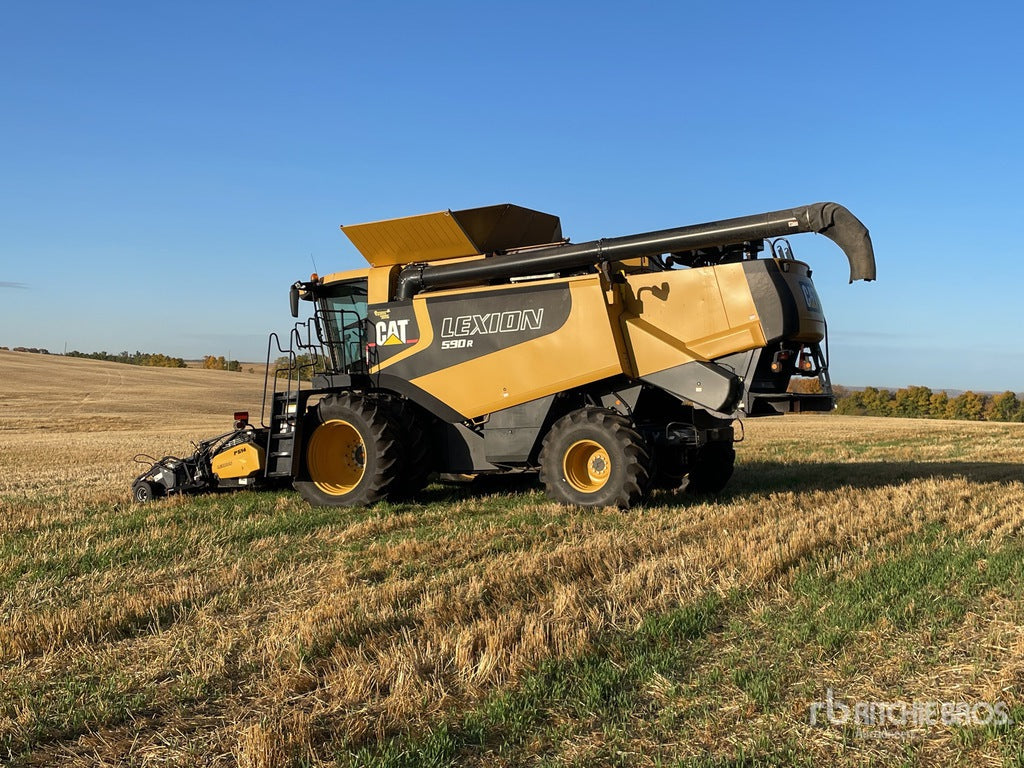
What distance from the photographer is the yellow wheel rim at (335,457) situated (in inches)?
371

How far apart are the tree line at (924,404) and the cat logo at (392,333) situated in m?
59.1

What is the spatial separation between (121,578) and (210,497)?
4.11 m

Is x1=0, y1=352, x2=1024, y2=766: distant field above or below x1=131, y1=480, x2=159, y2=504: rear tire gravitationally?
above

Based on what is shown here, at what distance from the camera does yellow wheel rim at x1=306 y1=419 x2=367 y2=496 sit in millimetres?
9422

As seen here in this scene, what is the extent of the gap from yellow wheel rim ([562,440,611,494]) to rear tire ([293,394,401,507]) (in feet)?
6.25

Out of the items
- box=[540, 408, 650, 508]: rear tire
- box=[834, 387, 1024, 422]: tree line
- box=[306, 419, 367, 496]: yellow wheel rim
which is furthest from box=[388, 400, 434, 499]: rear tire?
box=[834, 387, 1024, 422]: tree line

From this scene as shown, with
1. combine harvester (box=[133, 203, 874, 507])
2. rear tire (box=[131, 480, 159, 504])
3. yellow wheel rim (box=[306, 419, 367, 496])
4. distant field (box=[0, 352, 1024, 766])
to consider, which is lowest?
rear tire (box=[131, 480, 159, 504])

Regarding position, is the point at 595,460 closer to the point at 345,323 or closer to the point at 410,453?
the point at 410,453

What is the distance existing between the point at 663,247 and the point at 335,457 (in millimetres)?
4447

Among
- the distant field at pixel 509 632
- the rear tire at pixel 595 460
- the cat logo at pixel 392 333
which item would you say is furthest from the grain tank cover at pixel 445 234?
the distant field at pixel 509 632

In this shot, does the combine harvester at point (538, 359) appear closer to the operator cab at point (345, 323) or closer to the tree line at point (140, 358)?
the operator cab at point (345, 323)

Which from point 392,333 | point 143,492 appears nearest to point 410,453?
point 392,333

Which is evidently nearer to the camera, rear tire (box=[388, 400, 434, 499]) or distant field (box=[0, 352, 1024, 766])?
distant field (box=[0, 352, 1024, 766])

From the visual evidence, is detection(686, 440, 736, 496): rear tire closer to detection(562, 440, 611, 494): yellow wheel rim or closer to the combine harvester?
the combine harvester
